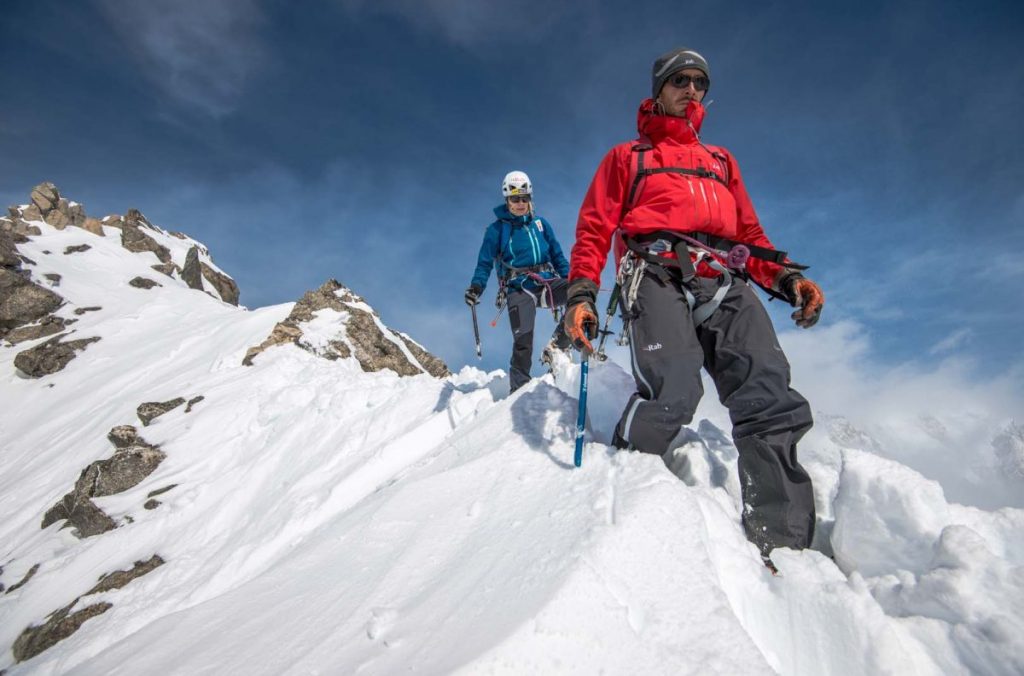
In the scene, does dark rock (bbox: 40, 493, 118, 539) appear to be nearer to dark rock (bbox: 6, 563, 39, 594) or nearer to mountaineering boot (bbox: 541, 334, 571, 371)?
dark rock (bbox: 6, 563, 39, 594)

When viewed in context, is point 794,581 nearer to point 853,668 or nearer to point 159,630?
point 853,668

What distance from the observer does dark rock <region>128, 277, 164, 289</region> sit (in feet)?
95.7

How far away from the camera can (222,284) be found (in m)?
39.9

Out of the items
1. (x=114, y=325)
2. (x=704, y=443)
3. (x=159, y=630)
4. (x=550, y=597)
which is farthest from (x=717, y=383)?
(x=114, y=325)

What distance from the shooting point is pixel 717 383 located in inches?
125

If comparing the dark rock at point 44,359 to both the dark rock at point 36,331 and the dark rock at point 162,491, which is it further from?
the dark rock at point 162,491

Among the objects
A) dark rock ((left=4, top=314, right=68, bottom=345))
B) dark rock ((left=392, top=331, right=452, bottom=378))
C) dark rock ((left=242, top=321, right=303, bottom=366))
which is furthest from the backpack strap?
dark rock ((left=4, top=314, right=68, bottom=345))

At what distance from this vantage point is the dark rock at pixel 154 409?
9.83m

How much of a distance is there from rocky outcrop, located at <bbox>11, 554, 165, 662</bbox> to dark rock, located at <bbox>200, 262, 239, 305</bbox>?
3889 cm

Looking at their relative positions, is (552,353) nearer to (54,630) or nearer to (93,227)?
(54,630)

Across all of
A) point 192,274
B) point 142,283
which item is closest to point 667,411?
point 142,283

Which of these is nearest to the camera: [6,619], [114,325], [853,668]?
[853,668]

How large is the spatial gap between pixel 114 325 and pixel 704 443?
2877 centimetres

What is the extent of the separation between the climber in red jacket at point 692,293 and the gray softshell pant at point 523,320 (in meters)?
3.37
